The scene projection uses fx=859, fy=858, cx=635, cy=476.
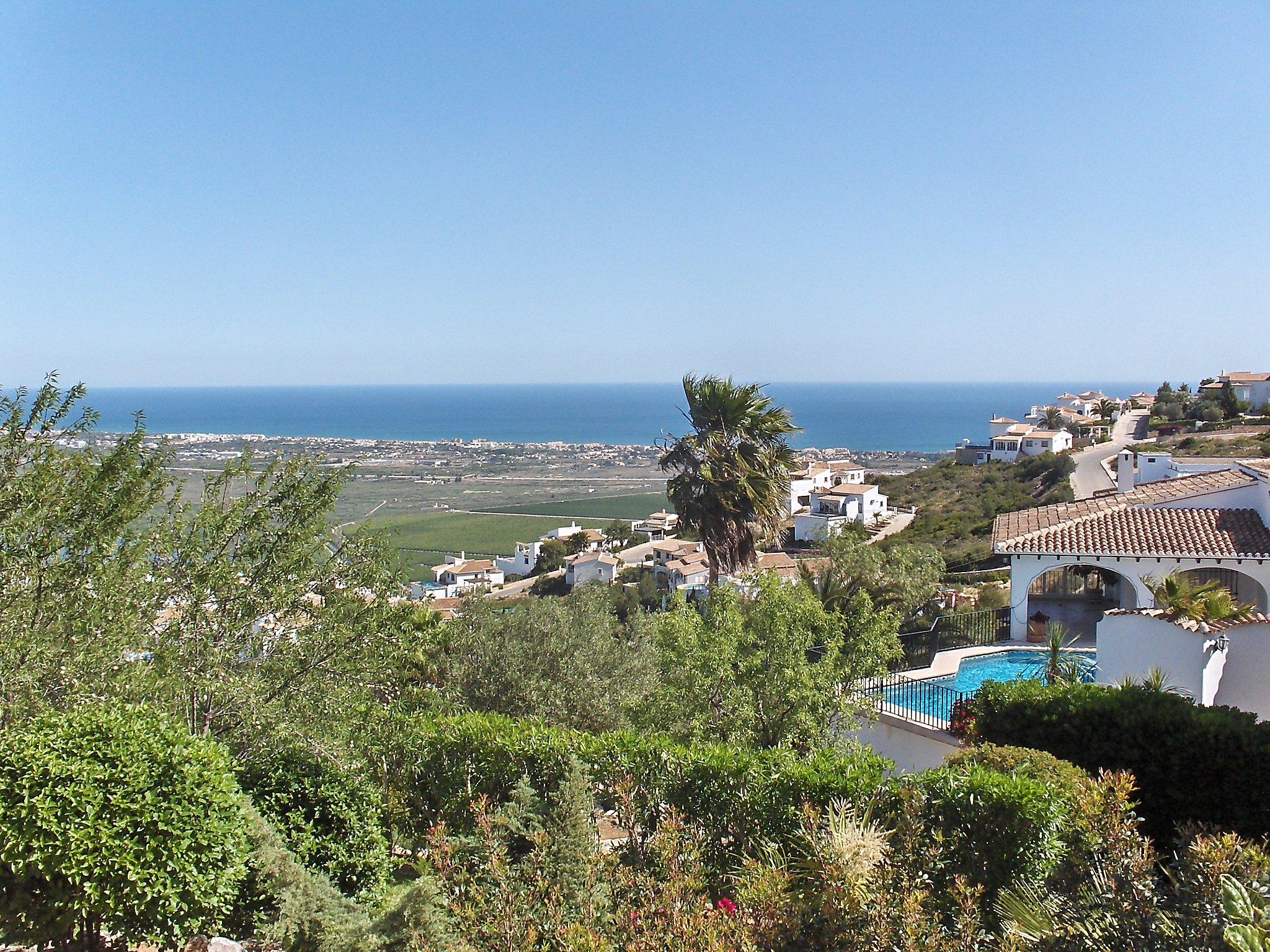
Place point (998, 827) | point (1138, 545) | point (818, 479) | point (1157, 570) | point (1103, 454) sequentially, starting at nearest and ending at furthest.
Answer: point (998, 827), point (1157, 570), point (1138, 545), point (1103, 454), point (818, 479)

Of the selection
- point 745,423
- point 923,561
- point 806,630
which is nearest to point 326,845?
point 806,630

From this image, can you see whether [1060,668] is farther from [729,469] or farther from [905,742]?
[729,469]

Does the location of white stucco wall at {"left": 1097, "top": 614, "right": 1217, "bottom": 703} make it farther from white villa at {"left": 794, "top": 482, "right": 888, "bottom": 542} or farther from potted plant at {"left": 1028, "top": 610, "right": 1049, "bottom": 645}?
white villa at {"left": 794, "top": 482, "right": 888, "bottom": 542}

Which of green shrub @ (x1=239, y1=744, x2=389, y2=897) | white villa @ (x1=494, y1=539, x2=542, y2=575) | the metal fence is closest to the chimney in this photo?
the metal fence

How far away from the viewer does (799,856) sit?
24.3ft

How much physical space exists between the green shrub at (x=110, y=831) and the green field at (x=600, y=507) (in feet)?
260

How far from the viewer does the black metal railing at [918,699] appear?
10.9 m

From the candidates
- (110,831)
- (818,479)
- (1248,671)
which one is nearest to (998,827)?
(1248,671)

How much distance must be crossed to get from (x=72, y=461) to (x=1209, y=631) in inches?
484

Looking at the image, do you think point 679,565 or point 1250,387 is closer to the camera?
point 679,565

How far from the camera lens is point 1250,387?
224 feet

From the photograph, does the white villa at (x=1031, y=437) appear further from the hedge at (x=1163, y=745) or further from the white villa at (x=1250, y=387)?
the hedge at (x=1163, y=745)

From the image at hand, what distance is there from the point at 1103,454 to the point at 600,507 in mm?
52152

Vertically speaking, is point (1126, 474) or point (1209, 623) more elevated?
point (1126, 474)
